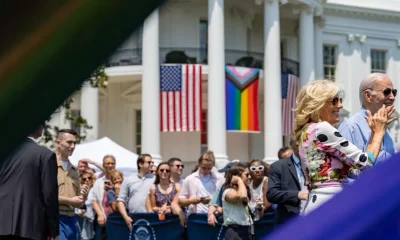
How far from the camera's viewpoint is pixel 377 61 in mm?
44188

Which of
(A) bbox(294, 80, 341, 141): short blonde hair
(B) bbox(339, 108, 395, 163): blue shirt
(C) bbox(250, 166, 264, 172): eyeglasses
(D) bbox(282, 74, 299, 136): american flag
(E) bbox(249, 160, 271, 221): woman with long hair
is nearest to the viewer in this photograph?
(A) bbox(294, 80, 341, 141): short blonde hair

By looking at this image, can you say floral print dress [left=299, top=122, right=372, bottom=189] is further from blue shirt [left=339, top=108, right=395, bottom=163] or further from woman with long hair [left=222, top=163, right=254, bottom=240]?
woman with long hair [left=222, top=163, right=254, bottom=240]

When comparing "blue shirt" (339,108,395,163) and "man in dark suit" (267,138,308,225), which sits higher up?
"blue shirt" (339,108,395,163)

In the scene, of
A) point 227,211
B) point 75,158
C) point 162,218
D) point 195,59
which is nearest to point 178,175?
point 162,218

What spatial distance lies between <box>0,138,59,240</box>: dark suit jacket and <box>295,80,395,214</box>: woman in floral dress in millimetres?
1957

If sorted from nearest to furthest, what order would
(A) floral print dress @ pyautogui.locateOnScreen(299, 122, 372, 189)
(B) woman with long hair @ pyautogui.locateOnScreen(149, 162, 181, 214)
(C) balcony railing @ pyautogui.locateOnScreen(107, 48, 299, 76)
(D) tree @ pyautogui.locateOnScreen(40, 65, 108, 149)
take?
(D) tree @ pyautogui.locateOnScreen(40, 65, 108, 149), (A) floral print dress @ pyautogui.locateOnScreen(299, 122, 372, 189), (B) woman with long hair @ pyautogui.locateOnScreen(149, 162, 181, 214), (C) balcony railing @ pyautogui.locateOnScreen(107, 48, 299, 76)

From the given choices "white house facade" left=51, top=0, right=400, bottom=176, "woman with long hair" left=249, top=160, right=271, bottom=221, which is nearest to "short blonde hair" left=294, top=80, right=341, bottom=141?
"woman with long hair" left=249, top=160, right=271, bottom=221

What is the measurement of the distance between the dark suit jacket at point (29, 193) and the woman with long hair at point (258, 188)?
453 cm

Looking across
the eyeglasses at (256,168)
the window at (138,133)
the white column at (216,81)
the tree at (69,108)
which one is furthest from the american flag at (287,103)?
the eyeglasses at (256,168)

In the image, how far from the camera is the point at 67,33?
72 centimetres

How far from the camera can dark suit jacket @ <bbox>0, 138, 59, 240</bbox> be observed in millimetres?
5656

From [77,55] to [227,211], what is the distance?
343 inches

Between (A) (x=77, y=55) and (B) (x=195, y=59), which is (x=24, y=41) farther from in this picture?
(B) (x=195, y=59)

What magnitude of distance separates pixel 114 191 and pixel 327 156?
8.43 metres
